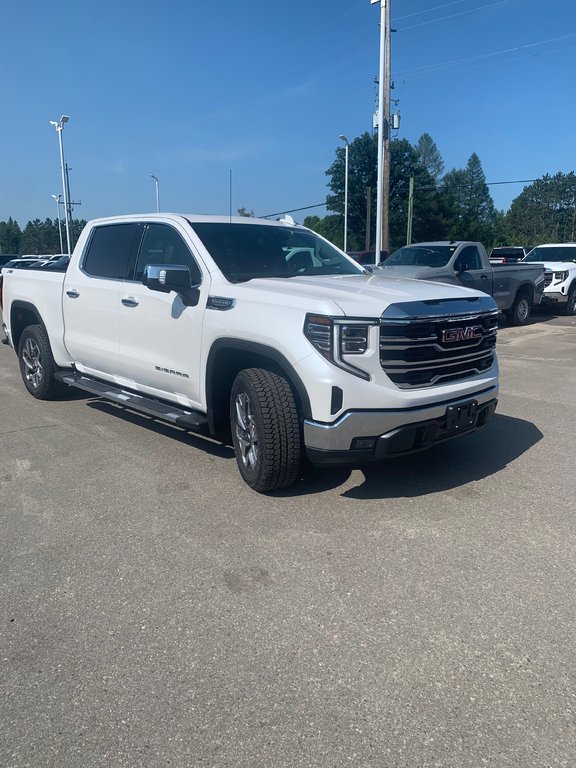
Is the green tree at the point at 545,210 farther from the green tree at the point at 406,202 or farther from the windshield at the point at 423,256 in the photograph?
the windshield at the point at 423,256

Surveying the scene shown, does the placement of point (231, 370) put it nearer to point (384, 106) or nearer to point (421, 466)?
point (421, 466)

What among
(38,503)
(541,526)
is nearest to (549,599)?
(541,526)

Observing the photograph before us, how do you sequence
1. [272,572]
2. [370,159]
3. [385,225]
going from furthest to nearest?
[370,159], [385,225], [272,572]

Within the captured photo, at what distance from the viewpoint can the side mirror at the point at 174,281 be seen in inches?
181

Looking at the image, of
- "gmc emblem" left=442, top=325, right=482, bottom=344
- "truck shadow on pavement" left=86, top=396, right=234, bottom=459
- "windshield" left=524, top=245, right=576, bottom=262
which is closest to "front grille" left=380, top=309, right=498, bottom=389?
"gmc emblem" left=442, top=325, right=482, bottom=344

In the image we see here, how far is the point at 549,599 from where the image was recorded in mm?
3180

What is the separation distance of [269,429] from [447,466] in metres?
1.70

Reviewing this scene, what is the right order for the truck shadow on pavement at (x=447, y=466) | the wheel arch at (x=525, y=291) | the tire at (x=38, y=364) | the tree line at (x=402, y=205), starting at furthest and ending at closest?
the tree line at (x=402, y=205), the wheel arch at (x=525, y=291), the tire at (x=38, y=364), the truck shadow on pavement at (x=447, y=466)

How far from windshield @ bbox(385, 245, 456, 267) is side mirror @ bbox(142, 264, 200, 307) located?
364 inches

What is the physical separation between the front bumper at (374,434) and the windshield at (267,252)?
1.51 metres

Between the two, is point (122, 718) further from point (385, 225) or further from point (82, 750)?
point (385, 225)

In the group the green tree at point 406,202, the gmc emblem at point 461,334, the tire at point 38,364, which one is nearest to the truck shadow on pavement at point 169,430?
the tire at point 38,364

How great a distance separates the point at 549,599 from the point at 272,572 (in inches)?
54.9

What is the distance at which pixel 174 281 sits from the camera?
462 centimetres
